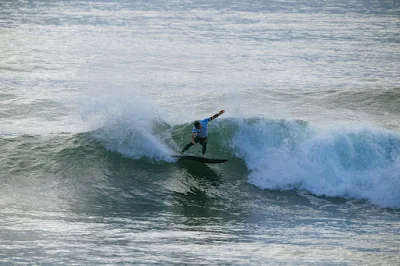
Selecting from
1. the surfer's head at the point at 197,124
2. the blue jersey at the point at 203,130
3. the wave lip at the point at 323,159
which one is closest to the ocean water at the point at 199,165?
the wave lip at the point at 323,159

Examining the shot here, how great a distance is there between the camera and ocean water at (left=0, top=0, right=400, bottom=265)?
12133 millimetres

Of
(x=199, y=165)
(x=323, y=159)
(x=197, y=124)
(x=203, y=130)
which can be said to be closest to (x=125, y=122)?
(x=199, y=165)

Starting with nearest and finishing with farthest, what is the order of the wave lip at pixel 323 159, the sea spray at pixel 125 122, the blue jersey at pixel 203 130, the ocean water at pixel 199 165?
the ocean water at pixel 199 165
the wave lip at pixel 323 159
the blue jersey at pixel 203 130
the sea spray at pixel 125 122

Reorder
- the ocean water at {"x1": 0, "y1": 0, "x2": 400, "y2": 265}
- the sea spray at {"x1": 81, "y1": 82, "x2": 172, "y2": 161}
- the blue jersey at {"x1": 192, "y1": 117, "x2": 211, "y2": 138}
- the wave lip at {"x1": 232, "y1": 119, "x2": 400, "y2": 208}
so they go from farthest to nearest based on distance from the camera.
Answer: the sea spray at {"x1": 81, "y1": 82, "x2": 172, "y2": 161} < the blue jersey at {"x1": 192, "y1": 117, "x2": 211, "y2": 138} < the wave lip at {"x1": 232, "y1": 119, "x2": 400, "y2": 208} < the ocean water at {"x1": 0, "y1": 0, "x2": 400, "y2": 265}

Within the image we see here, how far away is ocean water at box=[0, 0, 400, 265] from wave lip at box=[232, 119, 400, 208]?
0.05 m

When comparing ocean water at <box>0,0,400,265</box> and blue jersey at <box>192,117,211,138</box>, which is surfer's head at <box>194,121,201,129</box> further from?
ocean water at <box>0,0,400,265</box>

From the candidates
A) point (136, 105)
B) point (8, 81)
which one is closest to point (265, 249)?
point (136, 105)

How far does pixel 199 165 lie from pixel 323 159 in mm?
3972

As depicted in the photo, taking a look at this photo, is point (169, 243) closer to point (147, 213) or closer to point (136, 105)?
point (147, 213)

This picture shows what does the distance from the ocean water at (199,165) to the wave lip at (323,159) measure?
5 centimetres

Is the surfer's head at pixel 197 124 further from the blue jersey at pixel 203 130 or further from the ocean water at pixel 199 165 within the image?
the ocean water at pixel 199 165

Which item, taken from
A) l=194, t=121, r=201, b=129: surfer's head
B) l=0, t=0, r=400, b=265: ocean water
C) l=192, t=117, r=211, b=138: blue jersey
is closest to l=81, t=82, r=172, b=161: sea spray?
l=0, t=0, r=400, b=265: ocean water

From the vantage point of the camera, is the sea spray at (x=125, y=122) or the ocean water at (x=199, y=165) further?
the sea spray at (x=125, y=122)

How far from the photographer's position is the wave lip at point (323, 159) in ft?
52.5
